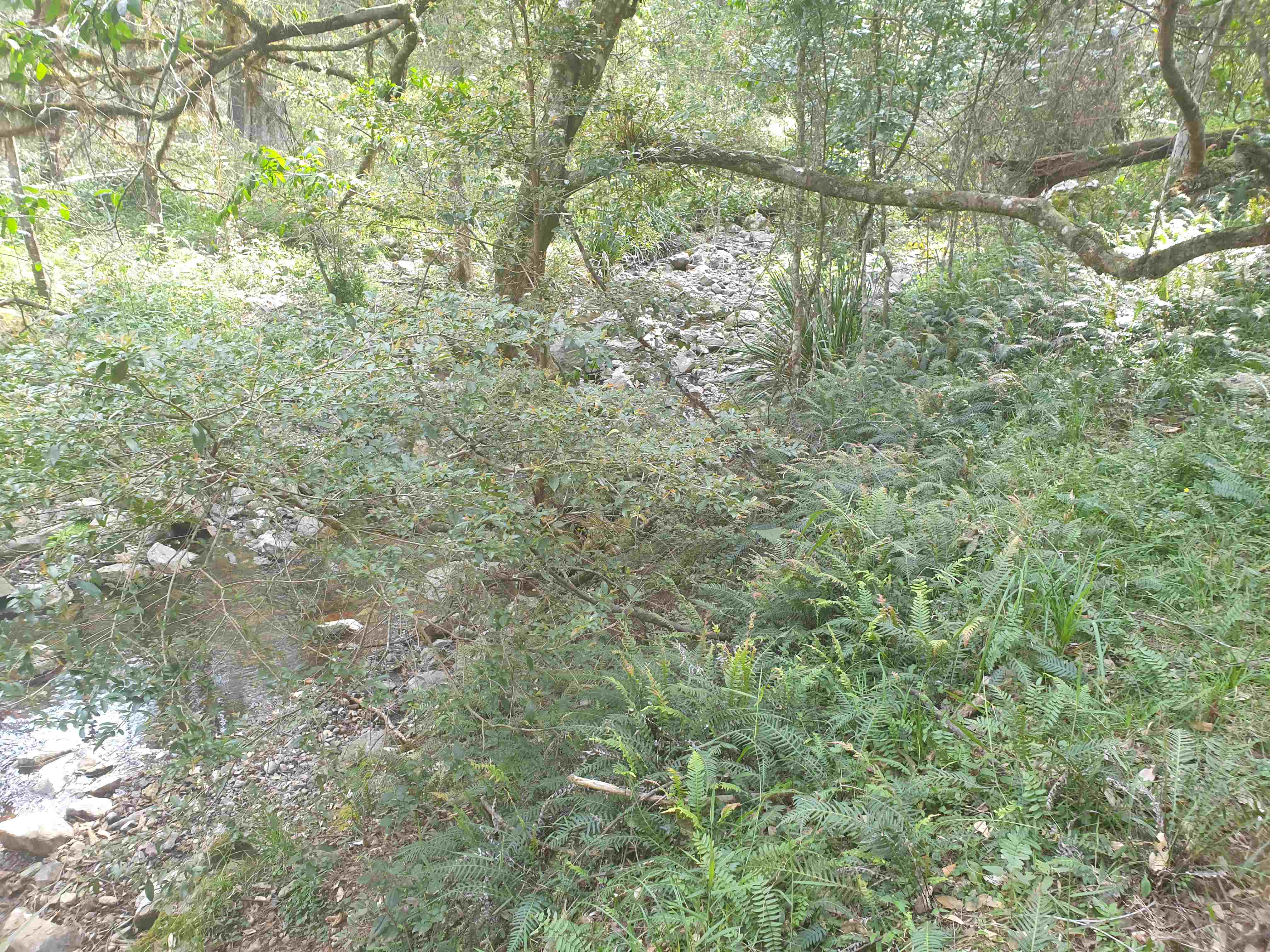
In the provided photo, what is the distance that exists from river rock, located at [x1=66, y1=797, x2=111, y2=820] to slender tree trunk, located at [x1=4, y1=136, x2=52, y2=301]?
9.17ft

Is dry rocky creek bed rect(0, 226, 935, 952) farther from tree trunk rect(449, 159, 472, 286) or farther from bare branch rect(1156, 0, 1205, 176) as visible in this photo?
bare branch rect(1156, 0, 1205, 176)

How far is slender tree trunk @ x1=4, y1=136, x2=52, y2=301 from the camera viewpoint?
279 cm

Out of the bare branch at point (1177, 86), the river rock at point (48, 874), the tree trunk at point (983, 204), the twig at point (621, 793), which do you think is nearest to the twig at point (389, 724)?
the twig at point (621, 793)

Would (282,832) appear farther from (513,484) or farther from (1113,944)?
(1113,944)

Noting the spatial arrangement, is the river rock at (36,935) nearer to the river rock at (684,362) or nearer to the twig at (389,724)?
the twig at (389,724)

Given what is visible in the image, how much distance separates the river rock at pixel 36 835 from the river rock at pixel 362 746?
1.56m

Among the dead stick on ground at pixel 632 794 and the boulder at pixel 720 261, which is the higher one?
the boulder at pixel 720 261

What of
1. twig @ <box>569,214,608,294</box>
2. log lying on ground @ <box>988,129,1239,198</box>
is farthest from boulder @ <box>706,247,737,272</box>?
twig @ <box>569,214,608,294</box>

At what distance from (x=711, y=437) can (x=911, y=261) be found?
5.92 m

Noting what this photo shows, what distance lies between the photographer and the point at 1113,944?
1804mm

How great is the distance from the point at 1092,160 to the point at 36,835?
887 cm

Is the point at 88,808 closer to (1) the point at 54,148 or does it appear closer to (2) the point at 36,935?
(2) the point at 36,935

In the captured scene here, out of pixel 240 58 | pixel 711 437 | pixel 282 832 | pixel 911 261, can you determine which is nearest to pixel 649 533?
pixel 711 437

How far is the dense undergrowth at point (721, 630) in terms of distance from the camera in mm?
2104
